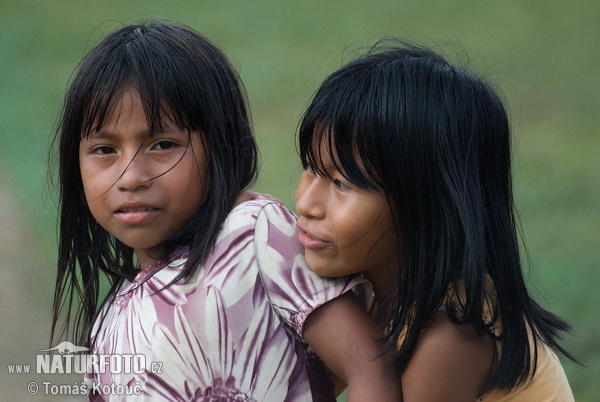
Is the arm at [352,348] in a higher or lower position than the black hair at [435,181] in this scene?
lower

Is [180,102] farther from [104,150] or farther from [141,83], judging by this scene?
[104,150]

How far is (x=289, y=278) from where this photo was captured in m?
1.89

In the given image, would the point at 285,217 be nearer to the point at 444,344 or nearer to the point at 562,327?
the point at 444,344

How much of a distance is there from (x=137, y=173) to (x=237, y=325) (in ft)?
1.15

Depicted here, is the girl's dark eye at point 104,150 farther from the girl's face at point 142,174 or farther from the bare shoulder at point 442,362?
the bare shoulder at point 442,362

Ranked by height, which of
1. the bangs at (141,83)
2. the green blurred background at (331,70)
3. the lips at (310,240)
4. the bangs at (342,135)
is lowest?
the lips at (310,240)

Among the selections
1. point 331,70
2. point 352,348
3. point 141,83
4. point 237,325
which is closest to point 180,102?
point 141,83

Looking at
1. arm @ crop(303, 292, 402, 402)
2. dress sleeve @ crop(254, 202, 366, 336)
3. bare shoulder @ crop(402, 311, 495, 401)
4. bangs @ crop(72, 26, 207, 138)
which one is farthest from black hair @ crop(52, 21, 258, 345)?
bare shoulder @ crop(402, 311, 495, 401)

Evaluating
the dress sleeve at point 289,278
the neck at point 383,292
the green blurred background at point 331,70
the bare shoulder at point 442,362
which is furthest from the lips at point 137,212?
the green blurred background at point 331,70

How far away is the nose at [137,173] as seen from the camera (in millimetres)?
1968

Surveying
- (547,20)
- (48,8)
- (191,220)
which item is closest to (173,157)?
(191,220)

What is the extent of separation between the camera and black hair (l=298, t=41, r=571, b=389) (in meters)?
1.82

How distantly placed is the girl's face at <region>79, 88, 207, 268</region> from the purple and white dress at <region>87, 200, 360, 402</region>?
0.41 feet

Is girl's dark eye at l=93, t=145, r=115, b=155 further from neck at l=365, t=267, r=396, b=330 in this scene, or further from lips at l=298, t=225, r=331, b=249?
neck at l=365, t=267, r=396, b=330
